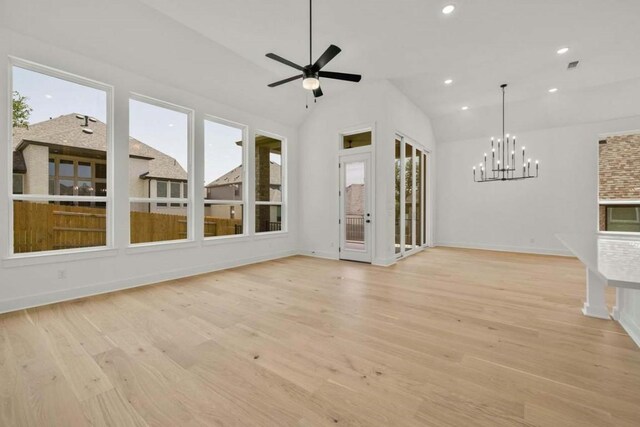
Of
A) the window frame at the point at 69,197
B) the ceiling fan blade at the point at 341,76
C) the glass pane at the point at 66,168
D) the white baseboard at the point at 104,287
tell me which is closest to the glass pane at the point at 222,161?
the white baseboard at the point at 104,287

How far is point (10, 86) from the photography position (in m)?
3.16

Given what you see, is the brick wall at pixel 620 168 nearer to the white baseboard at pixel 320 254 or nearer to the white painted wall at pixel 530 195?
the white painted wall at pixel 530 195

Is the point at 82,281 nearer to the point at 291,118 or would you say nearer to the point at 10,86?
the point at 10,86

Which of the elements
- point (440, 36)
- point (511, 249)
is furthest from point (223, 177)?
point (511, 249)

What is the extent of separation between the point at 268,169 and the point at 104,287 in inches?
149

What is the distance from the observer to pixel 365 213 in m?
5.82

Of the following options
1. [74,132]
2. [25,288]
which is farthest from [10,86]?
[25,288]

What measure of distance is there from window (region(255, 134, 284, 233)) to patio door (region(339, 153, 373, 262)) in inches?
61.6

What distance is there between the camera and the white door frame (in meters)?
5.71

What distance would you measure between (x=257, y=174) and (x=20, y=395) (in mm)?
4830

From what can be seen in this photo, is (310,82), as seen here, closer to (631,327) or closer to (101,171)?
(101,171)

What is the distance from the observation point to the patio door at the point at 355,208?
5.77 meters

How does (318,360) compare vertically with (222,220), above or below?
below

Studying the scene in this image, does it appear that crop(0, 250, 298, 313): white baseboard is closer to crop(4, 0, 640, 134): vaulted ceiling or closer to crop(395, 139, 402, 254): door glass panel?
crop(4, 0, 640, 134): vaulted ceiling
